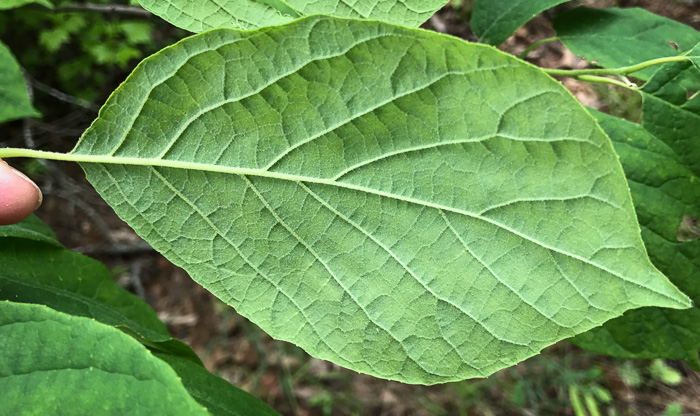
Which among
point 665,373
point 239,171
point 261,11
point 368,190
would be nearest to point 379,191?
point 368,190

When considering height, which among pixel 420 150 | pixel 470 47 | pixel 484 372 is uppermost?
pixel 470 47

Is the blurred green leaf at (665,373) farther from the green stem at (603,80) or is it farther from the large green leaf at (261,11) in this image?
the large green leaf at (261,11)

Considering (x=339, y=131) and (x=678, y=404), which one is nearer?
(x=339, y=131)

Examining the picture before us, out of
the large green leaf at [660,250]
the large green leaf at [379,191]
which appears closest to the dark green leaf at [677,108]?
the large green leaf at [660,250]

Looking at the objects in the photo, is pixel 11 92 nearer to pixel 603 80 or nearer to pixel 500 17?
pixel 500 17

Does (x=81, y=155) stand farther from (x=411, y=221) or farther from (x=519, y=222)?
(x=519, y=222)

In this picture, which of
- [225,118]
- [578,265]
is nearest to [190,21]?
[225,118]
